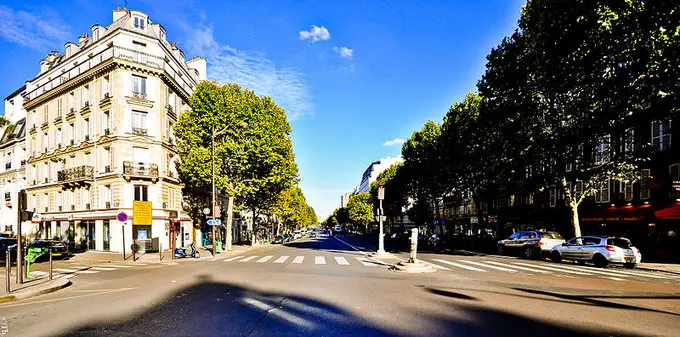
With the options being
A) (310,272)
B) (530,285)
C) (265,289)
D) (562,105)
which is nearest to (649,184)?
(562,105)

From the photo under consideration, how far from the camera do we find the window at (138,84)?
30.9 metres

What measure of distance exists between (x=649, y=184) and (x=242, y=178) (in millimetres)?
28814

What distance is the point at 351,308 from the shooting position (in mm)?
8016

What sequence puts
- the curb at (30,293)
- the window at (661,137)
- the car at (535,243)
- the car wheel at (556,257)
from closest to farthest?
the curb at (30,293), the car wheel at (556,257), the car at (535,243), the window at (661,137)

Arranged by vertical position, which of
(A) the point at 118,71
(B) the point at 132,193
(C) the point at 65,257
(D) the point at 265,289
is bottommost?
(C) the point at 65,257

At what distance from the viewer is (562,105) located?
21.7m

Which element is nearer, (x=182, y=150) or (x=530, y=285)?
(x=530, y=285)

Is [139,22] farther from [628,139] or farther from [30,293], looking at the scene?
[628,139]

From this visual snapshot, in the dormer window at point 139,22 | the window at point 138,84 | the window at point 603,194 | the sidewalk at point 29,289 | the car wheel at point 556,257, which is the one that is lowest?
the car wheel at point 556,257

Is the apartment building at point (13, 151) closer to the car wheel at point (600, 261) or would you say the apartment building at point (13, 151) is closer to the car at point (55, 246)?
the car at point (55, 246)

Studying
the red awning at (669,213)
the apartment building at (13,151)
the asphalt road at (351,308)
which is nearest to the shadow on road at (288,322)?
the asphalt road at (351,308)

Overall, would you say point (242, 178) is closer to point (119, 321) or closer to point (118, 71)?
point (118, 71)

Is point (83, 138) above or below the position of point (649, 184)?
above

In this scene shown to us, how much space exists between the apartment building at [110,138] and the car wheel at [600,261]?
26.1 meters
